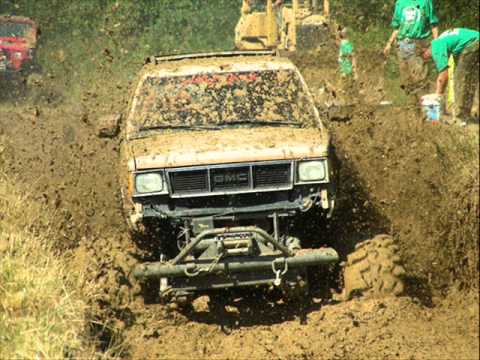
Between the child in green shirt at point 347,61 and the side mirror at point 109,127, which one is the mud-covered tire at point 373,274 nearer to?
the side mirror at point 109,127

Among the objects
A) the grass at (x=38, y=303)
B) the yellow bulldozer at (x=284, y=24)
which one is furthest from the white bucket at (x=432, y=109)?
the yellow bulldozer at (x=284, y=24)

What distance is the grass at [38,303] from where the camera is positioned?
18.0 feet

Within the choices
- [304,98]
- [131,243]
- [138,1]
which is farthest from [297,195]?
[138,1]

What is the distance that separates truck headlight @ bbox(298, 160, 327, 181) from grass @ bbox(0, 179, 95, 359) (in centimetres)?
196

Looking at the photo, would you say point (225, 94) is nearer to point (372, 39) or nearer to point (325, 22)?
point (372, 39)

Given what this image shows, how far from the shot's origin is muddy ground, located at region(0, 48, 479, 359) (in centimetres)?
708

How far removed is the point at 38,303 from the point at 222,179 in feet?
6.35

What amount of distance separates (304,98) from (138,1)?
1450 cm

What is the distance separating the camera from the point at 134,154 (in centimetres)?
Result: 742

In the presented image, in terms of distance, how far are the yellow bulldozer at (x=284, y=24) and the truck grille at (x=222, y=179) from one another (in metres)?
13.3

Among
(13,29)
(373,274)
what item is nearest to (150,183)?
(373,274)

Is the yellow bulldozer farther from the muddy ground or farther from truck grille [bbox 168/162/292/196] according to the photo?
truck grille [bbox 168/162/292/196]

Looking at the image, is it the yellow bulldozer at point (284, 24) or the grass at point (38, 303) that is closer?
the grass at point (38, 303)

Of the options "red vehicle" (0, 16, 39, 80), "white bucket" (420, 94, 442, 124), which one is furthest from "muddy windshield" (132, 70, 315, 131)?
"red vehicle" (0, 16, 39, 80)
